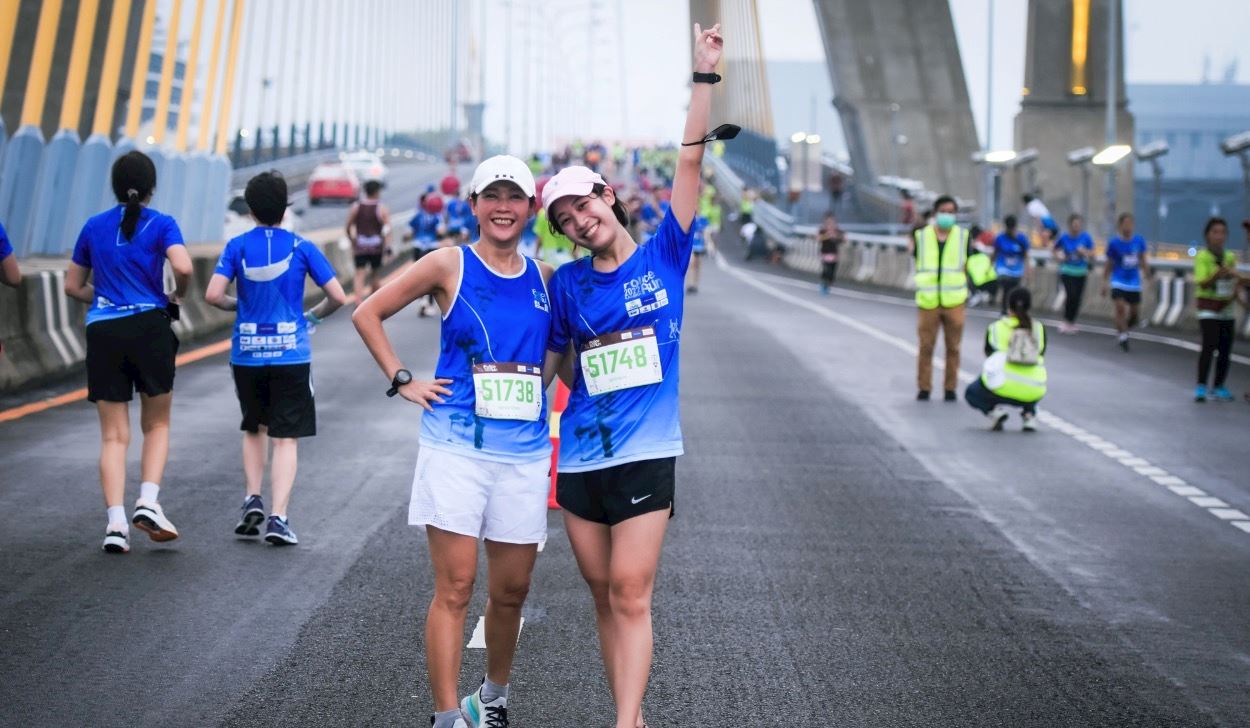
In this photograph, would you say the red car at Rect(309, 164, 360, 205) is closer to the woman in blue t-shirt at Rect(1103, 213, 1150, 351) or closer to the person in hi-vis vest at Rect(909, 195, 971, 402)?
the woman in blue t-shirt at Rect(1103, 213, 1150, 351)

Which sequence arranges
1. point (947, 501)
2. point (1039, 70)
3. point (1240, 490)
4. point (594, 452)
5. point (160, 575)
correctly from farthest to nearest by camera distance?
point (1039, 70) < point (1240, 490) < point (947, 501) < point (160, 575) < point (594, 452)

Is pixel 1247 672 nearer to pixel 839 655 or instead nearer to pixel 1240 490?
pixel 839 655

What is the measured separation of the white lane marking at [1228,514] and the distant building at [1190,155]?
8447cm

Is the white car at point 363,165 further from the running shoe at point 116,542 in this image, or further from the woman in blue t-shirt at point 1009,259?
the running shoe at point 116,542

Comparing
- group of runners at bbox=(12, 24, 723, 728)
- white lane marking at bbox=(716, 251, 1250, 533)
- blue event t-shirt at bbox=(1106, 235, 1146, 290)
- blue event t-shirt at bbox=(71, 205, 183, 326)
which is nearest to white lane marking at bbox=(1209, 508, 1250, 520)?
white lane marking at bbox=(716, 251, 1250, 533)

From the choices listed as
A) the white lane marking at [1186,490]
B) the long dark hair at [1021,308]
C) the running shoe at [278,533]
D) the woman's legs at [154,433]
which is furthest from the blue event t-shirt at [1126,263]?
the woman's legs at [154,433]

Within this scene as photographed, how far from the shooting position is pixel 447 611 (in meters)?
5.90

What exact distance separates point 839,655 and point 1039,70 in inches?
→ 2334

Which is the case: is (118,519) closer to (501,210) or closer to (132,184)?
(132,184)

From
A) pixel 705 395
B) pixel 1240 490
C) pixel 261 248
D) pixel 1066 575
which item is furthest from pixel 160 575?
pixel 705 395

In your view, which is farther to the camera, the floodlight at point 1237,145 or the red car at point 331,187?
the red car at point 331,187

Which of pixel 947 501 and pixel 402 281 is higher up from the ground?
pixel 402 281

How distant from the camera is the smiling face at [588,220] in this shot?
19.1 feet

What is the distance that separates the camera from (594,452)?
5.84 m
